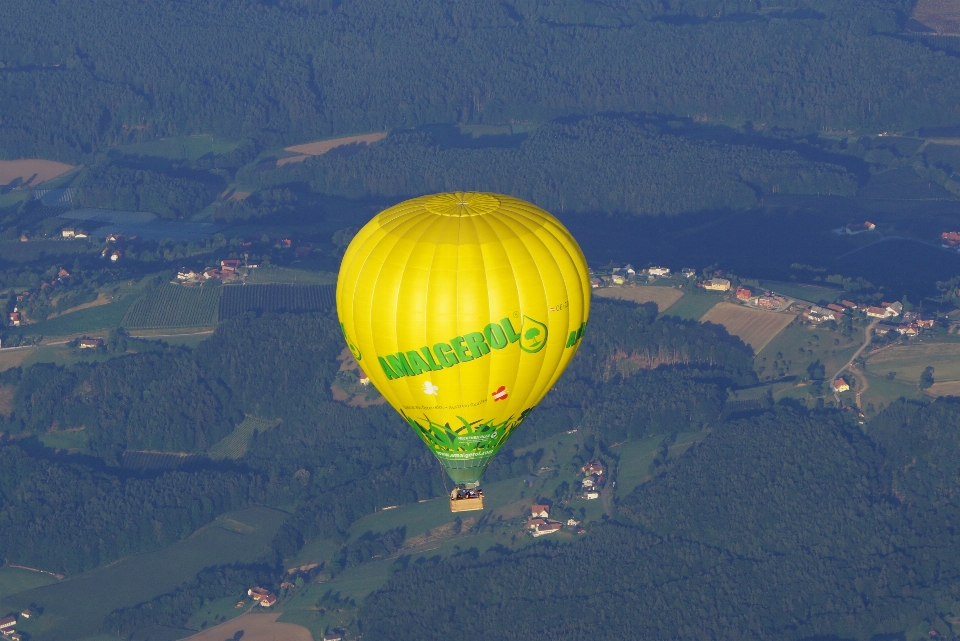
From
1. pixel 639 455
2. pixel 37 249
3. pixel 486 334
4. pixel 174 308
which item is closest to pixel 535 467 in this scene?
pixel 639 455

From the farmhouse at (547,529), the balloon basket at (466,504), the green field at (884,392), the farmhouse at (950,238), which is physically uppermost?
the balloon basket at (466,504)

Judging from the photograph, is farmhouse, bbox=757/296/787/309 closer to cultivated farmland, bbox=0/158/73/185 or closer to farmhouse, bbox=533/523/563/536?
farmhouse, bbox=533/523/563/536

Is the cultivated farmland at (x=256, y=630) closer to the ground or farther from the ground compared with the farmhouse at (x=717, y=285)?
farther from the ground

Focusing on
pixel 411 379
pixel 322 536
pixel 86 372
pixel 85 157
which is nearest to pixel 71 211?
pixel 85 157

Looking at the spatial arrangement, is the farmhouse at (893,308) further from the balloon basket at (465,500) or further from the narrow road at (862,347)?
the balloon basket at (465,500)

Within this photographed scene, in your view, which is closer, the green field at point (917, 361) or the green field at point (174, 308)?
the green field at point (917, 361)

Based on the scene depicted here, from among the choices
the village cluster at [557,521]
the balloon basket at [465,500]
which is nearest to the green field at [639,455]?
the village cluster at [557,521]

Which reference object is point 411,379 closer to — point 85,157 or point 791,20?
point 85,157
